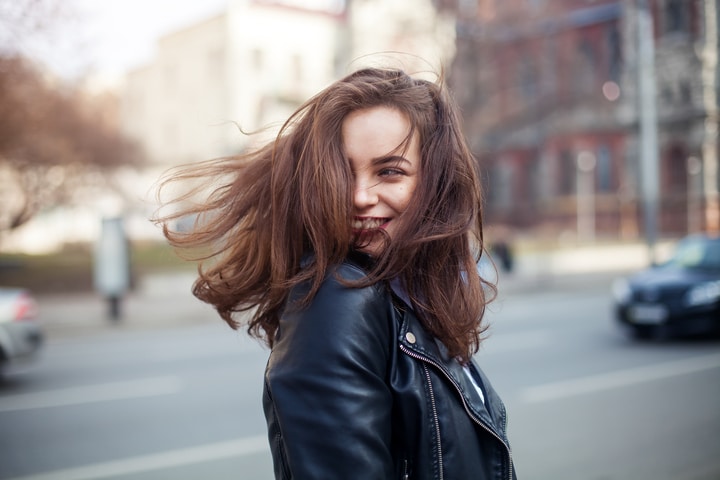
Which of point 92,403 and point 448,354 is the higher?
point 448,354

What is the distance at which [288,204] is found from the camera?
1477 mm

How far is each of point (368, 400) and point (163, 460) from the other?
185 inches

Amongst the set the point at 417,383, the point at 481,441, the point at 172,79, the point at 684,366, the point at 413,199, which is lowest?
the point at 684,366

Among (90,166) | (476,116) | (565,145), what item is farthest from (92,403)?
(565,145)

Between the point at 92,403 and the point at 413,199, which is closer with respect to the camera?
the point at 413,199

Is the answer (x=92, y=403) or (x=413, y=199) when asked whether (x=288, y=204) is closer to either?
(x=413, y=199)

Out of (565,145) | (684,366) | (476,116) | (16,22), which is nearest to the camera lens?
(684,366)

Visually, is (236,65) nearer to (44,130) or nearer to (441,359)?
(44,130)

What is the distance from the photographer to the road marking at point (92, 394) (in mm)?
7527

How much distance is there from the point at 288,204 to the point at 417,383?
457mm

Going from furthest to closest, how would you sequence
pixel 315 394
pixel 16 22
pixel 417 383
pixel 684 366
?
pixel 16 22 < pixel 684 366 < pixel 417 383 < pixel 315 394

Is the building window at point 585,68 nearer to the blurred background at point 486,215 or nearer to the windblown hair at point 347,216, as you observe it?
the blurred background at point 486,215

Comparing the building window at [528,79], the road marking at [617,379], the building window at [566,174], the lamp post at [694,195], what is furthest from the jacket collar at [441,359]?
the building window at [566,174]

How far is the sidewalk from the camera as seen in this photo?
575 inches
